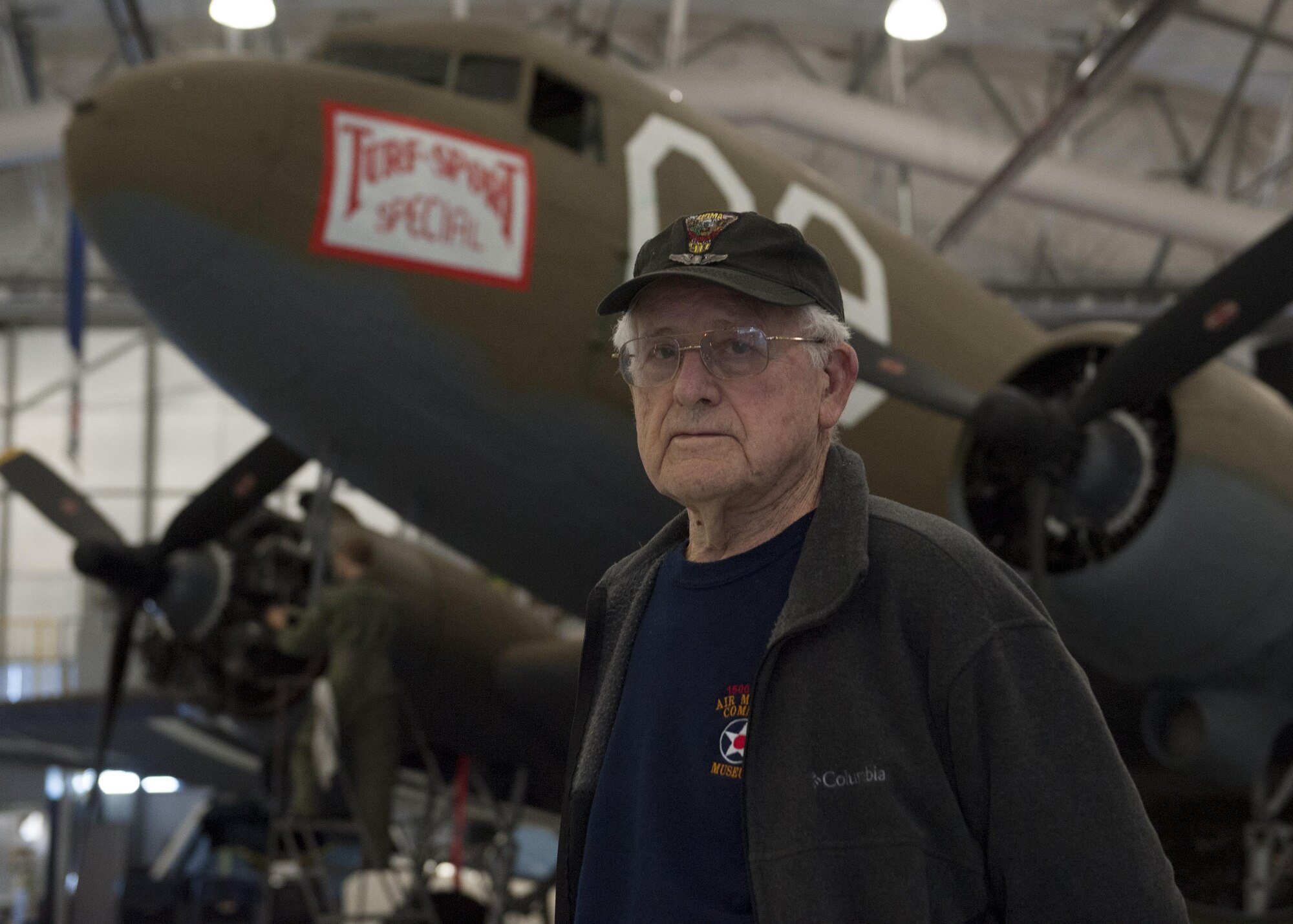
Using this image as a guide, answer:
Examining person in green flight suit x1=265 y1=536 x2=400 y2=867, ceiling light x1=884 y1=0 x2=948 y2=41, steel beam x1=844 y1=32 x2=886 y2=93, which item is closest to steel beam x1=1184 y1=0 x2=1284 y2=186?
ceiling light x1=884 y1=0 x2=948 y2=41

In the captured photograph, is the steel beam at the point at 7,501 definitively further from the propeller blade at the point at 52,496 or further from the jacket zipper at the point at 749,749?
the jacket zipper at the point at 749,749

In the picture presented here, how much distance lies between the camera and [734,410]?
5.22ft

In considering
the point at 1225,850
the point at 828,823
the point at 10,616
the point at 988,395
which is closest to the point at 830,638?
the point at 828,823

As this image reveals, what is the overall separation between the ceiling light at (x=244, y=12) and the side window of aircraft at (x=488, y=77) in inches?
145

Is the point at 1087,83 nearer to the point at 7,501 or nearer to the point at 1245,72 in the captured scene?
the point at 1245,72

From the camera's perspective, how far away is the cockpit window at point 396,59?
5793 millimetres

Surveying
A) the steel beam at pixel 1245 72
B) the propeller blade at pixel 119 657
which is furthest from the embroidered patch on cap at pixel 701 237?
the steel beam at pixel 1245 72

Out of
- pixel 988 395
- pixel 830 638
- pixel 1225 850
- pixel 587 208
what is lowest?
pixel 1225 850

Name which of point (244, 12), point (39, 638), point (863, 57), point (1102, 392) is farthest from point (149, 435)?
point (1102, 392)

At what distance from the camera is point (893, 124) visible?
47.9 feet

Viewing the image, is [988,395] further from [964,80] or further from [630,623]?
[964,80]

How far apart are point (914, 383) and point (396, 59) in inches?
107

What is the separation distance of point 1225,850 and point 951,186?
15.6 m

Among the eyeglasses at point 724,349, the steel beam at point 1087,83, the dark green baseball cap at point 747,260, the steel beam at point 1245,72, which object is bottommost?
the eyeglasses at point 724,349
